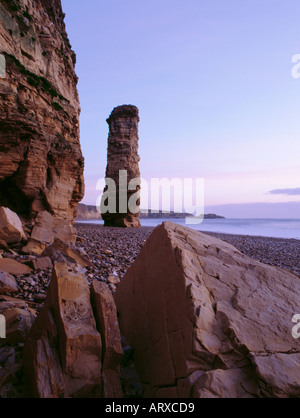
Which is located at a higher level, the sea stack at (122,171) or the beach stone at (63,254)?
the sea stack at (122,171)

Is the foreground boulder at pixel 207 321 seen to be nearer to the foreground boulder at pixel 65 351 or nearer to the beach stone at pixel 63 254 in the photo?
the foreground boulder at pixel 65 351

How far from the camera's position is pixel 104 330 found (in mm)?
2186

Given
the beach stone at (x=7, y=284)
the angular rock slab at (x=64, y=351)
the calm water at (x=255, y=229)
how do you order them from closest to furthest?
the angular rock slab at (x=64, y=351) < the beach stone at (x=7, y=284) < the calm water at (x=255, y=229)

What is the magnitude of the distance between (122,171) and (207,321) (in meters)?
21.4

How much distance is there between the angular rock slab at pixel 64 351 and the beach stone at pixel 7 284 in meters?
2.00

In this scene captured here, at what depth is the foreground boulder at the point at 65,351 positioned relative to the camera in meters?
1.90

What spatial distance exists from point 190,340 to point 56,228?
6.73m

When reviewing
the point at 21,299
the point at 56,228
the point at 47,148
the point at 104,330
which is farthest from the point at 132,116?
the point at 104,330

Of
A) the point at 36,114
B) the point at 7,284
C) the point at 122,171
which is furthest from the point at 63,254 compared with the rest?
the point at 122,171

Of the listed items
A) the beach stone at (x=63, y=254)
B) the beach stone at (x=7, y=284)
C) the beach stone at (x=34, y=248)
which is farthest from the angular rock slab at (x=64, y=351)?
the beach stone at (x=34, y=248)

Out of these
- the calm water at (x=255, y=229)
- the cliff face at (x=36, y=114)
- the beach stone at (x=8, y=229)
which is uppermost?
the cliff face at (x=36, y=114)

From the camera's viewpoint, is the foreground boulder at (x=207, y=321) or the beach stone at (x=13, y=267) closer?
the foreground boulder at (x=207, y=321)

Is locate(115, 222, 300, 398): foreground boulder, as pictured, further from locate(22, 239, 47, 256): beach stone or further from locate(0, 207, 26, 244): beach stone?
locate(0, 207, 26, 244): beach stone

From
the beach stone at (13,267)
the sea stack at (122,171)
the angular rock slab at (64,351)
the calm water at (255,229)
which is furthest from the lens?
the calm water at (255,229)
